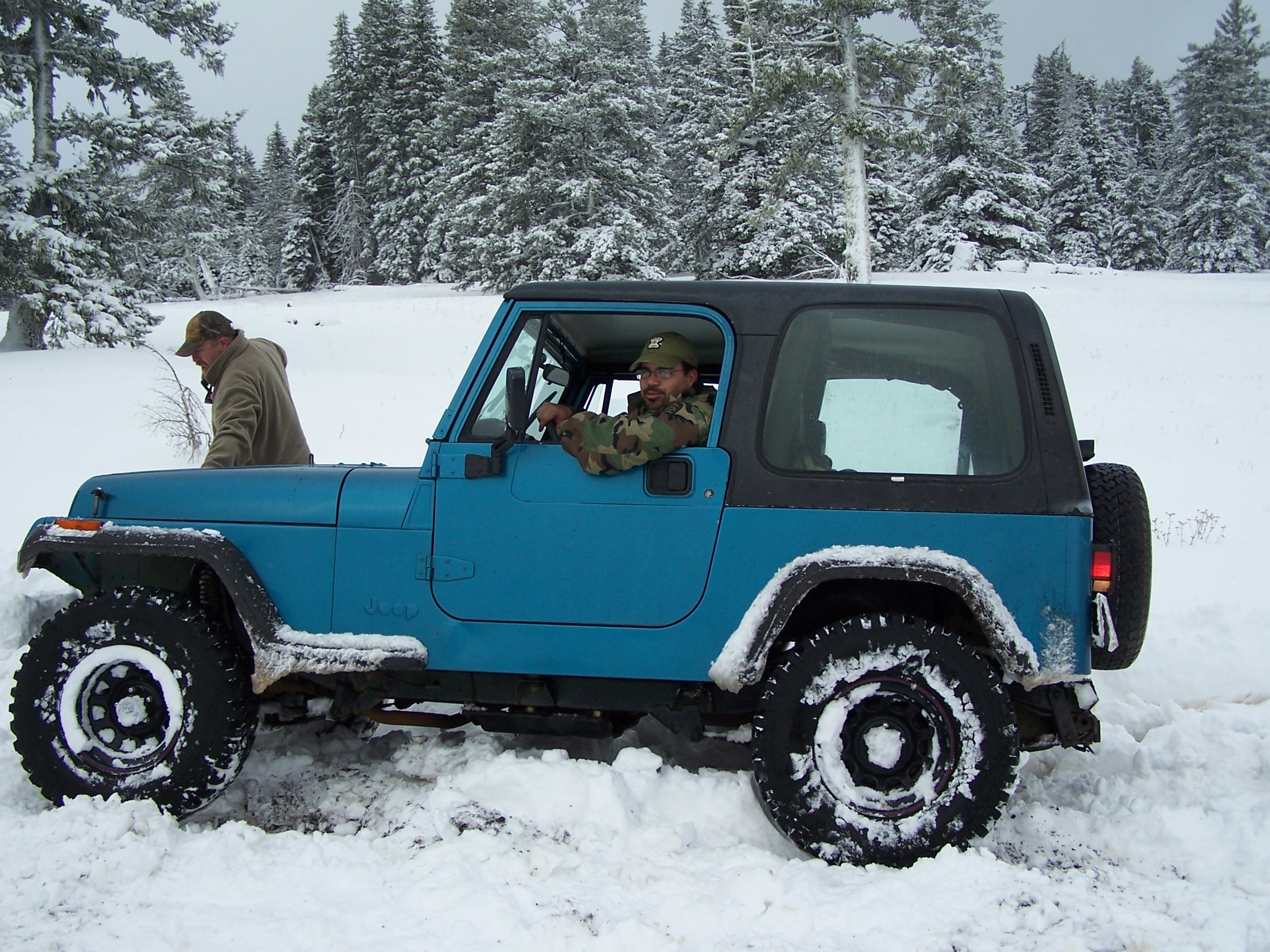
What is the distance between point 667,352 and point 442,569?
47.9 inches

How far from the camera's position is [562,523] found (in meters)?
3.08

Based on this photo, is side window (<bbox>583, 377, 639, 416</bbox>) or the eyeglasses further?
side window (<bbox>583, 377, 639, 416</bbox>)

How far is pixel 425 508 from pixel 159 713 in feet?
4.41

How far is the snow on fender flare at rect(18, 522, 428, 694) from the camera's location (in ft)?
10.2

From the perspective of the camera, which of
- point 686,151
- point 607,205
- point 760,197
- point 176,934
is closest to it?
point 176,934

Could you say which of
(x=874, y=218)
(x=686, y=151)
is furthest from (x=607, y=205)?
(x=874, y=218)

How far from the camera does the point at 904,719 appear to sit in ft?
9.75

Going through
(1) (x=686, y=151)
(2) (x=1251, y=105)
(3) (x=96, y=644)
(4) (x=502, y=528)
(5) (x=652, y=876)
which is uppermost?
(2) (x=1251, y=105)

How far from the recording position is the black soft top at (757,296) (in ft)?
10.1

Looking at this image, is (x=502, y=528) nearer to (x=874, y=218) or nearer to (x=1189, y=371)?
(x=1189, y=371)

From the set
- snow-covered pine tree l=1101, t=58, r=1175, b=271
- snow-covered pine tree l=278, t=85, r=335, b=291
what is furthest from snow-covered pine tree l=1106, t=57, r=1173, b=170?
snow-covered pine tree l=278, t=85, r=335, b=291

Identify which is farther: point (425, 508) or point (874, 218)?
point (874, 218)

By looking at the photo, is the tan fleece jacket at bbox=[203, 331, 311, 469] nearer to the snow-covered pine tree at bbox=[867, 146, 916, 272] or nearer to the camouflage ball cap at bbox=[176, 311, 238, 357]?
the camouflage ball cap at bbox=[176, 311, 238, 357]

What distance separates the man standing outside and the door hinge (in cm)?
158
